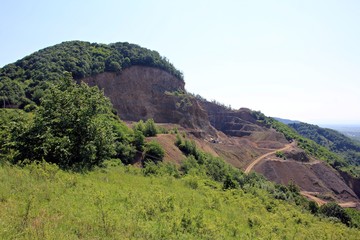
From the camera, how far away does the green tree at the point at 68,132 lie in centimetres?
1439

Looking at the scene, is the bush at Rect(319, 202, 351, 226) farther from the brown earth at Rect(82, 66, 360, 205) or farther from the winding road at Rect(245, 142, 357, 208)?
the brown earth at Rect(82, 66, 360, 205)

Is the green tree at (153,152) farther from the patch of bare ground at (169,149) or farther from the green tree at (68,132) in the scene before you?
the green tree at (68,132)

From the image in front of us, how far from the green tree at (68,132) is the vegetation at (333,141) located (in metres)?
131

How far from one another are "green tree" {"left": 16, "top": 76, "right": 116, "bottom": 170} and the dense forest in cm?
2023

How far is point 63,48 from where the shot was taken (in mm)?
63656

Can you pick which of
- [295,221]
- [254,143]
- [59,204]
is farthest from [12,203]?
[254,143]

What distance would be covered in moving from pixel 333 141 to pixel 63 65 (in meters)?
144

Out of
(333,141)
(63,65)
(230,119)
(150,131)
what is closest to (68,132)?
(150,131)

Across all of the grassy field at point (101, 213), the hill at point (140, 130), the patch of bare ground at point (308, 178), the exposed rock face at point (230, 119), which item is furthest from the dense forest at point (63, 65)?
the patch of bare ground at point (308, 178)

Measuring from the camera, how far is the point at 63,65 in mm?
53594

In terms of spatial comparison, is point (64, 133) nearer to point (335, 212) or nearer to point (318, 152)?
point (335, 212)

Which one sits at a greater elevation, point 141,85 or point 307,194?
point 141,85

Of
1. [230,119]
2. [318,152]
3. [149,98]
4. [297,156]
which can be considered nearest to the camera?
[297,156]

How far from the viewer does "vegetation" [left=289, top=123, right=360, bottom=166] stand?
132012 mm
